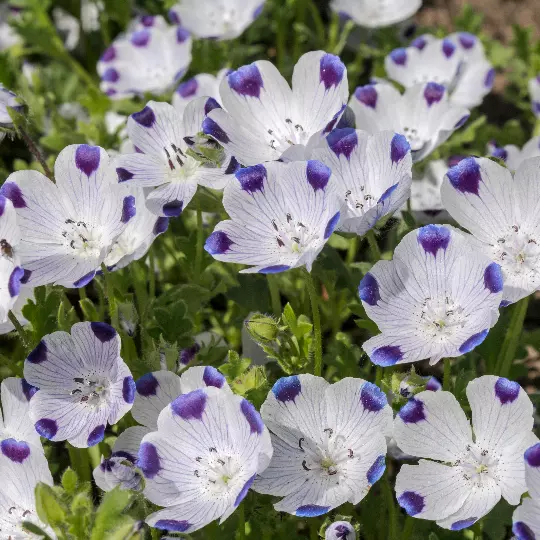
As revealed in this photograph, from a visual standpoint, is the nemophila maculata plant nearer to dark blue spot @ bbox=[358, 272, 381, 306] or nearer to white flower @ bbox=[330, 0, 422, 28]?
dark blue spot @ bbox=[358, 272, 381, 306]

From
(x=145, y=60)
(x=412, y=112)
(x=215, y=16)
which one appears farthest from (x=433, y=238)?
(x=215, y=16)

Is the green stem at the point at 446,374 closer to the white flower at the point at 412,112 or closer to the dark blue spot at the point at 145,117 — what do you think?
the white flower at the point at 412,112

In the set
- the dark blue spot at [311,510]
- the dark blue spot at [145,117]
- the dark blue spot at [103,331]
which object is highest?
the dark blue spot at [145,117]

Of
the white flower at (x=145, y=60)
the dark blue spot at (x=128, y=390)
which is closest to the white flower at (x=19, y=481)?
the dark blue spot at (x=128, y=390)

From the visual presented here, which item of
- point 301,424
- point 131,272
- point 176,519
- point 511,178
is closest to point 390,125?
point 511,178

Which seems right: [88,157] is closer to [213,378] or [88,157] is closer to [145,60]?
[213,378]

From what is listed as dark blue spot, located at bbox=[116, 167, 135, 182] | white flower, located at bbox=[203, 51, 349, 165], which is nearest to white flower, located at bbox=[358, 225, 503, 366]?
white flower, located at bbox=[203, 51, 349, 165]
